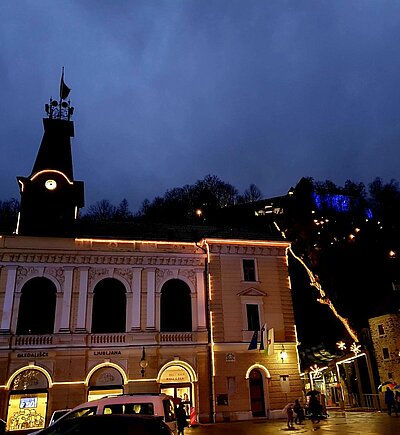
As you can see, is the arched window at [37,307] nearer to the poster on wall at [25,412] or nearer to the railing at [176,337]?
the poster on wall at [25,412]

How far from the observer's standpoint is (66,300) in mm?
26266

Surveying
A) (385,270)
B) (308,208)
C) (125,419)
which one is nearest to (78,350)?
(125,419)

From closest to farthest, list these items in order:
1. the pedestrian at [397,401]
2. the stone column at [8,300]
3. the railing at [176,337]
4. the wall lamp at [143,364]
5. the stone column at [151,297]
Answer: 1. the stone column at [8,300]
2. the wall lamp at [143,364]
3. the pedestrian at [397,401]
4. the railing at [176,337]
5. the stone column at [151,297]

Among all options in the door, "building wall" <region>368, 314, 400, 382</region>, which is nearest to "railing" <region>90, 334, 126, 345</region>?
the door

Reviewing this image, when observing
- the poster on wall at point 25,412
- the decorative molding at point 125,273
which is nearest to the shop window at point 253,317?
the decorative molding at point 125,273

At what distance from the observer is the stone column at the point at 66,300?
25.7 meters

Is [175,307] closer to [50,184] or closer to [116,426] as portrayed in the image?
[50,184]

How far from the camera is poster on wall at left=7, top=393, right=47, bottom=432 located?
23.5m

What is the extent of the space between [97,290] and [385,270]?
111ft

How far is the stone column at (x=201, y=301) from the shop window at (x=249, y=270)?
306 centimetres

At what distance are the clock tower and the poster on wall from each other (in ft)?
31.6

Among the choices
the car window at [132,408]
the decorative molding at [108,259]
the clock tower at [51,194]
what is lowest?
the car window at [132,408]

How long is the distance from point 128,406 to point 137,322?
42.7ft

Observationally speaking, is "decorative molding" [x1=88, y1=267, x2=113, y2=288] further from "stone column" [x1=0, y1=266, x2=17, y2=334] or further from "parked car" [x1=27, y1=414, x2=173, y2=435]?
"parked car" [x1=27, y1=414, x2=173, y2=435]
